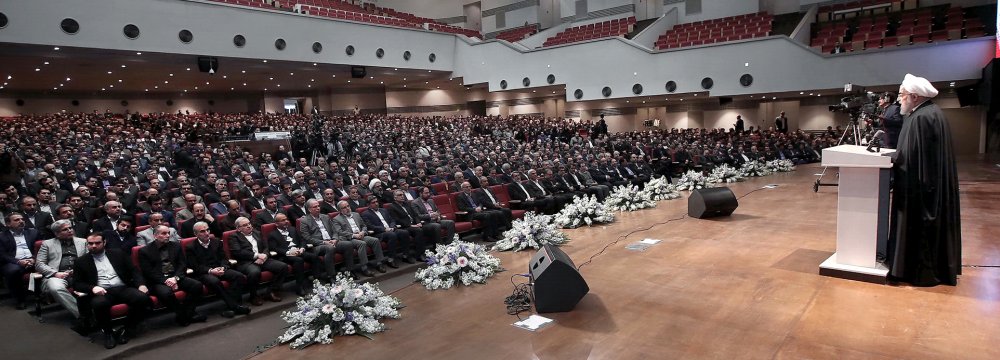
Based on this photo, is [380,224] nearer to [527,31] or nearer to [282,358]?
[282,358]

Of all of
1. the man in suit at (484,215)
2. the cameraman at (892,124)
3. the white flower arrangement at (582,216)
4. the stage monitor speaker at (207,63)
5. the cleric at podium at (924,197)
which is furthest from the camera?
the stage monitor speaker at (207,63)

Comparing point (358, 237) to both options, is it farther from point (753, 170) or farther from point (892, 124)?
Result: point (753, 170)

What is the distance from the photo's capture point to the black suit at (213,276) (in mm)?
4922

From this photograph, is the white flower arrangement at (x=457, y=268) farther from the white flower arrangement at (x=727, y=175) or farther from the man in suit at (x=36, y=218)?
the white flower arrangement at (x=727, y=175)

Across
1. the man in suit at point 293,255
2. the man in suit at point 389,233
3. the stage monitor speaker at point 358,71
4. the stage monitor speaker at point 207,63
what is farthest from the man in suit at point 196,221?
the stage monitor speaker at point 358,71

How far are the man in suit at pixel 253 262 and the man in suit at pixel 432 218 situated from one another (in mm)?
2061

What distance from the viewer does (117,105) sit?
24859 millimetres

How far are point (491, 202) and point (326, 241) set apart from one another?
2.95 m

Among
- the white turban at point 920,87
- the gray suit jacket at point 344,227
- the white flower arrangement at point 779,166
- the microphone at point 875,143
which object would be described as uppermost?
the white turban at point 920,87

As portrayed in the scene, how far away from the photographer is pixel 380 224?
6.89 meters

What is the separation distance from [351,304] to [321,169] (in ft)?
23.2

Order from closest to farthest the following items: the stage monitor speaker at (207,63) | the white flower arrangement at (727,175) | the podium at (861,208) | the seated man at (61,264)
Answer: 1. the podium at (861,208)
2. the seated man at (61,264)
3. the white flower arrangement at (727,175)
4. the stage monitor speaker at (207,63)

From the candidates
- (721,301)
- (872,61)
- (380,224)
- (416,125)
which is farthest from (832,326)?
(416,125)

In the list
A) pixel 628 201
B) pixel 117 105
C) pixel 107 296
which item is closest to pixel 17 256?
pixel 107 296
